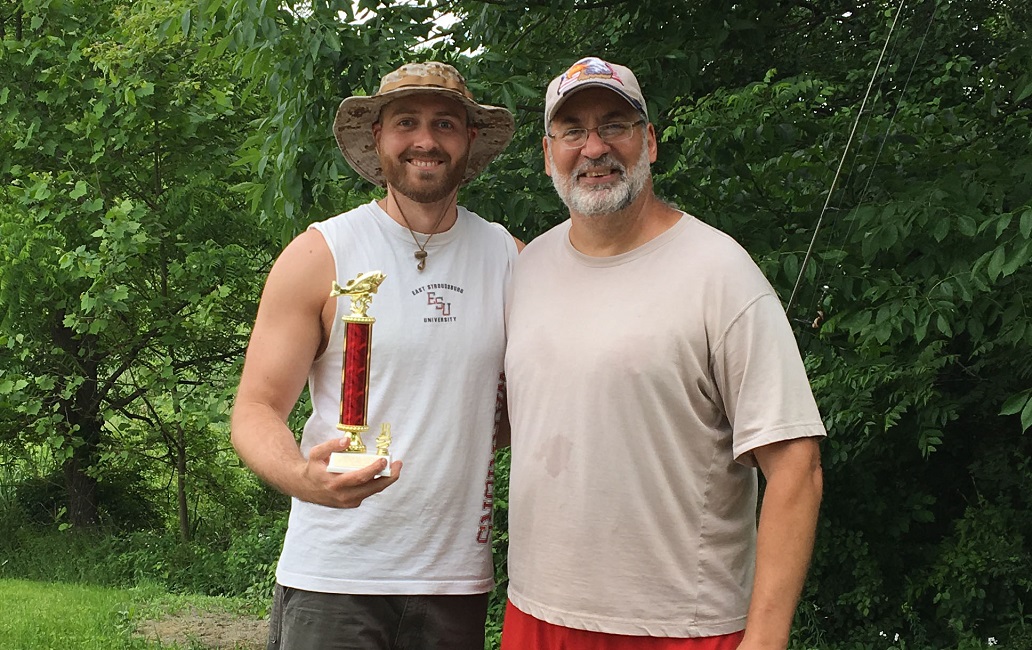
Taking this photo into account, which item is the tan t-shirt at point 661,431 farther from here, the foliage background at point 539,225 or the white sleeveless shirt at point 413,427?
the foliage background at point 539,225

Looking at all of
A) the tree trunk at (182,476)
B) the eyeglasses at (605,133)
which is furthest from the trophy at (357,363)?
the tree trunk at (182,476)

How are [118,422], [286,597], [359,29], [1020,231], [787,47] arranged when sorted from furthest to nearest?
1. [118,422]
2. [787,47]
3. [359,29]
4. [1020,231]
5. [286,597]

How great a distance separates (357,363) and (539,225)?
8.58ft

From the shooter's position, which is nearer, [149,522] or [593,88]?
[593,88]

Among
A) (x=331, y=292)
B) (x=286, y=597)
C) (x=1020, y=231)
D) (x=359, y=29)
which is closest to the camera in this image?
(x=331, y=292)

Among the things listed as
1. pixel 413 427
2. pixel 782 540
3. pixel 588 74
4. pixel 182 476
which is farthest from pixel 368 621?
pixel 182 476

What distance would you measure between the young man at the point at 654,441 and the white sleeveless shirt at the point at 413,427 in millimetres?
126

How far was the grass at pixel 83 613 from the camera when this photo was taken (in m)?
7.11

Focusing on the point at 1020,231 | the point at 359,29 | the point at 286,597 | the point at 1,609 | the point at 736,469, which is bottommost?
the point at 1,609

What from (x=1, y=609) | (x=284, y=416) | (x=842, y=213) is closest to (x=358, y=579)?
(x=284, y=416)

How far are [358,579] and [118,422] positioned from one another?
10.7 meters

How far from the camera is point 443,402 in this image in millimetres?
2590

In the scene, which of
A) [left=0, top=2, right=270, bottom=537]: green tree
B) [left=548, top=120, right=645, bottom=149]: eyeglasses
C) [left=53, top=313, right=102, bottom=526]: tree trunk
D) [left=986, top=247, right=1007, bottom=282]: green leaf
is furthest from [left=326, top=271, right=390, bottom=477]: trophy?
[left=53, top=313, right=102, bottom=526]: tree trunk

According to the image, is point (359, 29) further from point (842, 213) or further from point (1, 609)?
point (1, 609)
